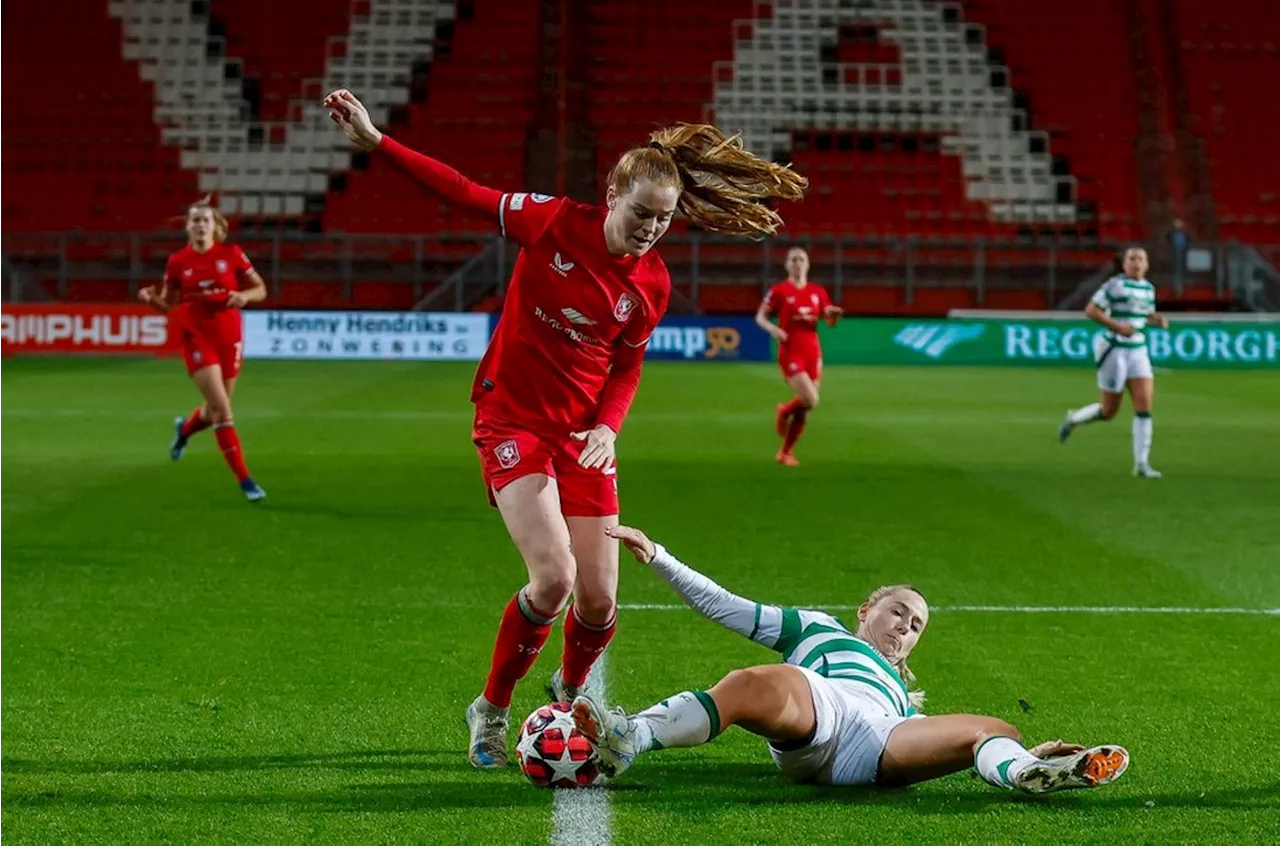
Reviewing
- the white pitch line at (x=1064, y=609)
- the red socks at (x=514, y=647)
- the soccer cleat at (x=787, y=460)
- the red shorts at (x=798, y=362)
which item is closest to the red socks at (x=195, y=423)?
the soccer cleat at (x=787, y=460)

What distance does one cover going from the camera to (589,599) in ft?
17.9

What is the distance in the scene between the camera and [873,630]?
17.6ft

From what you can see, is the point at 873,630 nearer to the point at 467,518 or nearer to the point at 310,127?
the point at 467,518

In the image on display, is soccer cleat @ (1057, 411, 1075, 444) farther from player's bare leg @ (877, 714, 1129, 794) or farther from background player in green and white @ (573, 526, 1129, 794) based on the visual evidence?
player's bare leg @ (877, 714, 1129, 794)

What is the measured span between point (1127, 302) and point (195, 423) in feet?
25.2

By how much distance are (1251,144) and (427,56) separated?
58.9 ft

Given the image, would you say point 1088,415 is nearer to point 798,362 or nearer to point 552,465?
point 798,362

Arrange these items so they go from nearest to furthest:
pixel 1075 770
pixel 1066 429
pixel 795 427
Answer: pixel 1075 770 < pixel 795 427 < pixel 1066 429

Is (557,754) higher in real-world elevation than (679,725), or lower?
lower

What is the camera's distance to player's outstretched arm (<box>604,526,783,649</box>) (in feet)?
16.4

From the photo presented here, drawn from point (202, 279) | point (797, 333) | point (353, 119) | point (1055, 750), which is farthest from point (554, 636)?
point (797, 333)

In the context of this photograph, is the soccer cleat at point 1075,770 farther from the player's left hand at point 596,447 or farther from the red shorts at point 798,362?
the red shorts at point 798,362

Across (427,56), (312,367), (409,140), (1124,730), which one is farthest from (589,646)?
(427,56)

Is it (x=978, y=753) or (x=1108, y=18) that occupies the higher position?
(x=1108, y=18)
